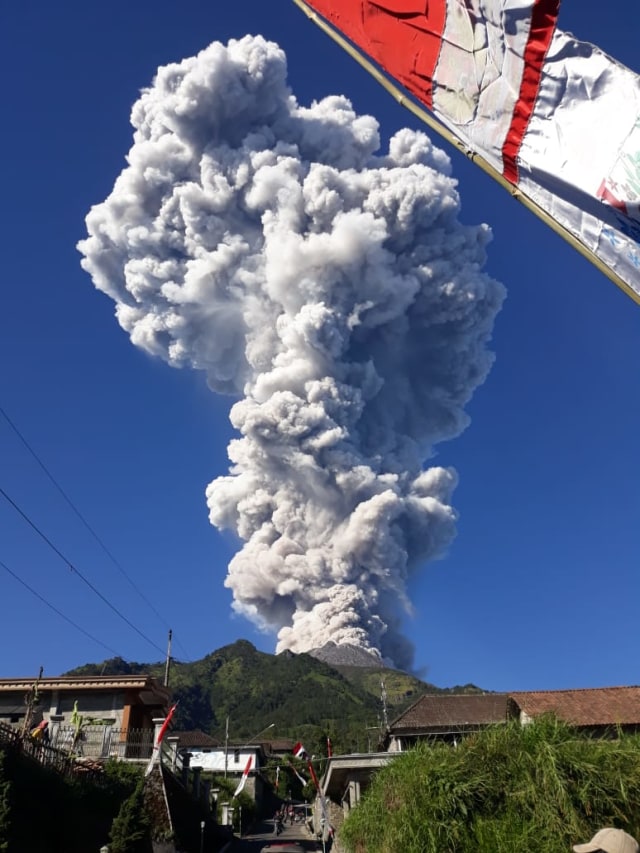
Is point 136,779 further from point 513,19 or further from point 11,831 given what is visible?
point 513,19

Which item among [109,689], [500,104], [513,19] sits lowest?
[109,689]

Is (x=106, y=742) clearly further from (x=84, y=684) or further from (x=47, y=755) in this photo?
(x=47, y=755)

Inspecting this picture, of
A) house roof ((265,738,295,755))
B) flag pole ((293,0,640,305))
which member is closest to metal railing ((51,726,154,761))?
flag pole ((293,0,640,305))

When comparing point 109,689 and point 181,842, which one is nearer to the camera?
point 181,842

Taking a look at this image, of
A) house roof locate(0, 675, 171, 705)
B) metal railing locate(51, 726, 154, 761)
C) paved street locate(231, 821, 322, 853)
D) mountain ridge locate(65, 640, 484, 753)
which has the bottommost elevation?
paved street locate(231, 821, 322, 853)

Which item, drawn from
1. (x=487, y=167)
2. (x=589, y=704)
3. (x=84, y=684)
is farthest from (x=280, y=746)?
(x=487, y=167)

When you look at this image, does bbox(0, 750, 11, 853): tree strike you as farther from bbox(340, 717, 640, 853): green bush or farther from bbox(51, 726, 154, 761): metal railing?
bbox(51, 726, 154, 761): metal railing

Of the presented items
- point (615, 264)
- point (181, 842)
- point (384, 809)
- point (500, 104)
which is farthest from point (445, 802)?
point (181, 842)
